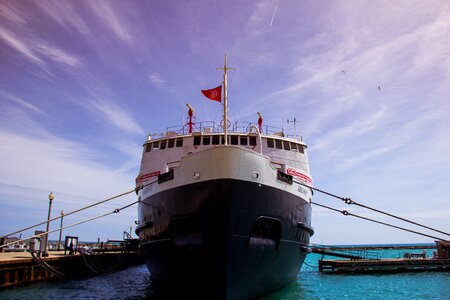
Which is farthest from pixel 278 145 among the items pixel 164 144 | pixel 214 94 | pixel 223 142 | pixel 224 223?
pixel 224 223

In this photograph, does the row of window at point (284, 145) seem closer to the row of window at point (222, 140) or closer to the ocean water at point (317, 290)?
the row of window at point (222, 140)

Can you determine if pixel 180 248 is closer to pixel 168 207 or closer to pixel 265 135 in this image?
pixel 168 207

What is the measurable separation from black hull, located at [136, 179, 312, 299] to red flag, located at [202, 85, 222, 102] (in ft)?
15.1

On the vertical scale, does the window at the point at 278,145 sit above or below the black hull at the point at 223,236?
above

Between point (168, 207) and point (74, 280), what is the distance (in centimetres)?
1559

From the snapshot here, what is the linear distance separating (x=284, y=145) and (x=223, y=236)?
8.25 metres

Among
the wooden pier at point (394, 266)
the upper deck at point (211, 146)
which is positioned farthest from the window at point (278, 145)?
the wooden pier at point (394, 266)

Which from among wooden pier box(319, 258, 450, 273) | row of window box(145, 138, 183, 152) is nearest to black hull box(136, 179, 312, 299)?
row of window box(145, 138, 183, 152)

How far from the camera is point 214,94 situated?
16.0 metres

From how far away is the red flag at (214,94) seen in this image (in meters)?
16.0

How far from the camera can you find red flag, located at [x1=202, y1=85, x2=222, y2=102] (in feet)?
52.4

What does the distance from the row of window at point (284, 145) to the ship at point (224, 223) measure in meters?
2.54

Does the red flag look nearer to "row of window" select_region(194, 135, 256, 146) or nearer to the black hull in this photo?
"row of window" select_region(194, 135, 256, 146)

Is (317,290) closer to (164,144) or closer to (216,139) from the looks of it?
(216,139)
